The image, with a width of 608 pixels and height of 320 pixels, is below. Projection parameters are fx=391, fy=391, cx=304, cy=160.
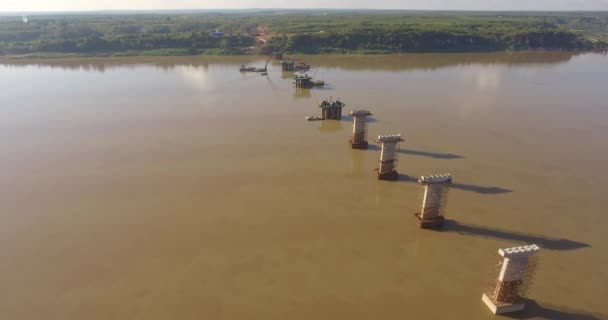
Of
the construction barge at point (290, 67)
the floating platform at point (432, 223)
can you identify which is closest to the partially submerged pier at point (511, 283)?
the floating platform at point (432, 223)

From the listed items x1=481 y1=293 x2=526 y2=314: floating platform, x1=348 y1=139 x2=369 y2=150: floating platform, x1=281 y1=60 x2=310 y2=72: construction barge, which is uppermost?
x1=281 y1=60 x2=310 y2=72: construction barge

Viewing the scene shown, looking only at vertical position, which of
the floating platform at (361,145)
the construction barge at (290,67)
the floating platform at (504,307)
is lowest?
the floating platform at (504,307)

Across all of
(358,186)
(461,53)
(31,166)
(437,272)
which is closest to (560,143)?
(358,186)

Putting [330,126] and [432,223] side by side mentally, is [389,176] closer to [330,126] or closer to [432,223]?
[432,223]

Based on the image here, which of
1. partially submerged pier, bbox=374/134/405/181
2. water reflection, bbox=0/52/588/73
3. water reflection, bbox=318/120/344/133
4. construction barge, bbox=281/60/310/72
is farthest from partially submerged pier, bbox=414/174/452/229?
water reflection, bbox=0/52/588/73

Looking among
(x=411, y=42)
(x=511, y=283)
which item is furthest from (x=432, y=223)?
(x=411, y=42)

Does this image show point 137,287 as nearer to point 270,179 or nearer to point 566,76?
point 270,179

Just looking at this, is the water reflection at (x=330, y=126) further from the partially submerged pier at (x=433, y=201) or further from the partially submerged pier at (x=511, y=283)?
the partially submerged pier at (x=511, y=283)

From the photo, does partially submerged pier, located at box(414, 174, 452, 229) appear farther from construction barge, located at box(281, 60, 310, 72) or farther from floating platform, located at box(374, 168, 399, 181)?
construction barge, located at box(281, 60, 310, 72)
